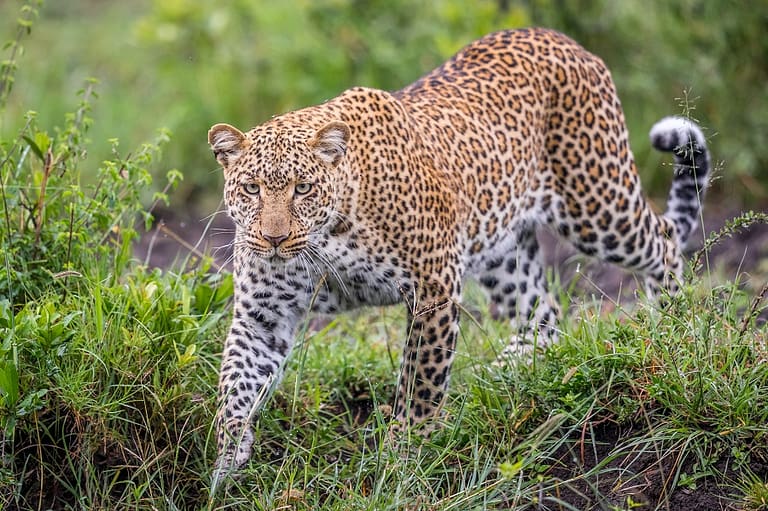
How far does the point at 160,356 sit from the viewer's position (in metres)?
5.47

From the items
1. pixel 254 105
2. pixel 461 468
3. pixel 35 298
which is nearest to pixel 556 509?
pixel 461 468

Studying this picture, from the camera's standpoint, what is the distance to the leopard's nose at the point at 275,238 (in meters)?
5.21

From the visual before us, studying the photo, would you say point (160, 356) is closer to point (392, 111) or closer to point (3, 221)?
point (3, 221)

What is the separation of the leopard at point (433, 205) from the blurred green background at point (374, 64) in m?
2.89

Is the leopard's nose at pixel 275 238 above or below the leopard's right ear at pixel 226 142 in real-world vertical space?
below

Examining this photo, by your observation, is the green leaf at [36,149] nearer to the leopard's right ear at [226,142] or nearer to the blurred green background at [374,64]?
Result: the leopard's right ear at [226,142]

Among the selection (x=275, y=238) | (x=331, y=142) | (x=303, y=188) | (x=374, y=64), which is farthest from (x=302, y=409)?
(x=374, y=64)

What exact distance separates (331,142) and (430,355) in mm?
1257

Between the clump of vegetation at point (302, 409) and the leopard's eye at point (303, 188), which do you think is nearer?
the clump of vegetation at point (302, 409)

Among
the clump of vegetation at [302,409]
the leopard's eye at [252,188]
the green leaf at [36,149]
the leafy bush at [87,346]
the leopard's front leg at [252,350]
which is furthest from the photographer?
the green leaf at [36,149]

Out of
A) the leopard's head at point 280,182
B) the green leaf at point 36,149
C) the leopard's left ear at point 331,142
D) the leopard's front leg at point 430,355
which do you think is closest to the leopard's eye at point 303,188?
the leopard's head at point 280,182

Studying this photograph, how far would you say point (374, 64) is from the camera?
37.5ft

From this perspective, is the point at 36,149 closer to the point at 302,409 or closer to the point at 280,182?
the point at 280,182

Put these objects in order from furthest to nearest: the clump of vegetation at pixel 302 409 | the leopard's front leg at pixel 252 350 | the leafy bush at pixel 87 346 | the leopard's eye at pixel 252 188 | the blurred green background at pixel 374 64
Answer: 1. the blurred green background at pixel 374 64
2. the leopard's front leg at pixel 252 350
3. the leopard's eye at pixel 252 188
4. the leafy bush at pixel 87 346
5. the clump of vegetation at pixel 302 409
